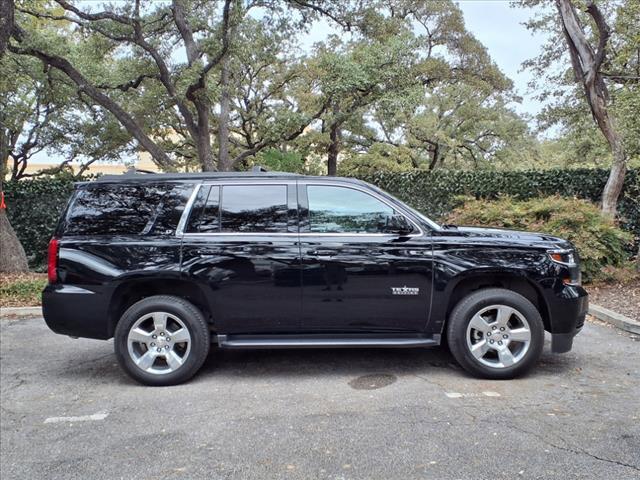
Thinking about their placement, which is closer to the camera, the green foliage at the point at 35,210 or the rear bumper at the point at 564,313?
the rear bumper at the point at 564,313

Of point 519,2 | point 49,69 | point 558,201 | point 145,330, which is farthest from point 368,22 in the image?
point 145,330

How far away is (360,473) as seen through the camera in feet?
9.28

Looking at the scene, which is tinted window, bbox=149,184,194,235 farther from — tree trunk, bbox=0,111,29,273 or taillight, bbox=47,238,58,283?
tree trunk, bbox=0,111,29,273

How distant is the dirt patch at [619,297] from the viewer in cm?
659

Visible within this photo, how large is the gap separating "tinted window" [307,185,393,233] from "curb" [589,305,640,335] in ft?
12.3

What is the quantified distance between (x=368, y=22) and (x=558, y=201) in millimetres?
7627

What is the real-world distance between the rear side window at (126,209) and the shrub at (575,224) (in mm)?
6343

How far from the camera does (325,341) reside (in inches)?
170

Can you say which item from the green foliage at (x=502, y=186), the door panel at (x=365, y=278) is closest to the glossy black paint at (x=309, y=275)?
the door panel at (x=365, y=278)

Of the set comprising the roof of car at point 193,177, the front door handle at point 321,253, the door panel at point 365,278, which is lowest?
the door panel at point 365,278

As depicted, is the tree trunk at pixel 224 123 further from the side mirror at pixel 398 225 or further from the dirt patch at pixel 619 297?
the side mirror at pixel 398 225

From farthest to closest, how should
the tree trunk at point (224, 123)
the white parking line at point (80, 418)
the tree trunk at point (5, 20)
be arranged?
the tree trunk at point (224, 123), the tree trunk at point (5, 20), the white parking line at point (80, 418)

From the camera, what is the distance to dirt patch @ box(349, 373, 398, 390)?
13.8ft

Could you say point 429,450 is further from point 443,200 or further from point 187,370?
point 443,200
